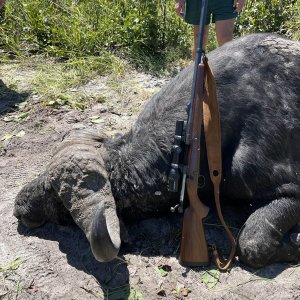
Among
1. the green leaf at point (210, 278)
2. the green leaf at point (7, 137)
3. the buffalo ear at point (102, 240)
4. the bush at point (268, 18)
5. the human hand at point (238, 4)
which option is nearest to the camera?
the buffalo ear at point (102, 240)

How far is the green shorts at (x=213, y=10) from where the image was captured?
6062mm

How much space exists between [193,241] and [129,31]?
525cm

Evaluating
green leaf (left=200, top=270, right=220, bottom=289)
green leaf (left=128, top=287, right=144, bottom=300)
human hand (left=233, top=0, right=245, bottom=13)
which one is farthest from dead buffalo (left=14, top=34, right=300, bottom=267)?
human hand (left=233, top=0, right=245, bottom=13)

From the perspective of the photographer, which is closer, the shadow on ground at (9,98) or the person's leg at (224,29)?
the person's leg at (224,29)

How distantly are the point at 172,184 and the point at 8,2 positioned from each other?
724 cm

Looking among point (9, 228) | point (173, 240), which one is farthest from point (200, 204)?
point (9, 228)

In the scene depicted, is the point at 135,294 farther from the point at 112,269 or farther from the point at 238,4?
the point at 238,4

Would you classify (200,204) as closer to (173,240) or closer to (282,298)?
(173,240)

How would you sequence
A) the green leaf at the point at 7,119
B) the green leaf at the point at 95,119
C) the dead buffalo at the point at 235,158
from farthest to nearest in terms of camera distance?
1. the green leaf at the point at 7,119
2. the green leaf at the point at 95,119
3. the dead buffalo at the point at 235,158

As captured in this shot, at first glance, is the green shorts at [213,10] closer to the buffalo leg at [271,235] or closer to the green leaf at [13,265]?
the buffalo leg at [271,235]

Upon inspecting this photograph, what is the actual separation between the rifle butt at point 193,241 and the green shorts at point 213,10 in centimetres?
285

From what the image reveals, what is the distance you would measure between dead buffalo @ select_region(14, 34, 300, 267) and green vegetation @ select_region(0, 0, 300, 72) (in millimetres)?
3559

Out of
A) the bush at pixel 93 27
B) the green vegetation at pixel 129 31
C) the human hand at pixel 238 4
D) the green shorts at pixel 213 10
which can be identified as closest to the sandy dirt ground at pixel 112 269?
the green shorts at pixel 213 10

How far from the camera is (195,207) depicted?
163 inches
